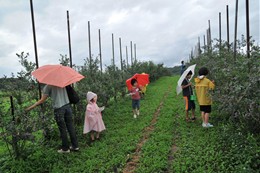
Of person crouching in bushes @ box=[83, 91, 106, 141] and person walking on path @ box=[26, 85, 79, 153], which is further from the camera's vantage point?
person crouching in bushes @ box=[83, 91, 106, 141]

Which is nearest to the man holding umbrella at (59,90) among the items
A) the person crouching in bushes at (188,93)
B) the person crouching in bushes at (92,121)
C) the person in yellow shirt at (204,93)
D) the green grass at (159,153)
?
the green grass at (159,153)

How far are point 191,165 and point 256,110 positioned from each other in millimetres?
1470

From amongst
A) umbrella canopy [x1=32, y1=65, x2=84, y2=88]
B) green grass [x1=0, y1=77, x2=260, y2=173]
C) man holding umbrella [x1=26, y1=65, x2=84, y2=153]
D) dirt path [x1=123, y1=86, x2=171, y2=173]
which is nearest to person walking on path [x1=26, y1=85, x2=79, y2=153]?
man holding umbrella [x1=26, y1=65, x2=84, y2=153]

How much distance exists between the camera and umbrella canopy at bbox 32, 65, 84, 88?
5.05 meters

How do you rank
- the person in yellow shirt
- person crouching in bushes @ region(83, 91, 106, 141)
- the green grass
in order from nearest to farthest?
the green grass, person crouching in bushes @ region(83, 91, 106, 141), the person in yellow shirt

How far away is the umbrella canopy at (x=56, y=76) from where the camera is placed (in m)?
5.05

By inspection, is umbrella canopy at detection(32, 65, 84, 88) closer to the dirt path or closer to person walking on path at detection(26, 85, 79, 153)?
person walking on path at detection(26, 85, 79, 153)

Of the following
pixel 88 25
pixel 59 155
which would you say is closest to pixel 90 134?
pixel 59 155

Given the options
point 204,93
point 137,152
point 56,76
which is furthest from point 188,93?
point 56,76

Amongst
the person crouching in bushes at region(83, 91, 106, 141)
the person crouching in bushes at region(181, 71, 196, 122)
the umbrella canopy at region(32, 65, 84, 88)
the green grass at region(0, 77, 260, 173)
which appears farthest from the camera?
the person crouching in bushes at region(181, 71, 196, 122)

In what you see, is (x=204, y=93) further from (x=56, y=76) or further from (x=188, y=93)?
(x=56, y=76)

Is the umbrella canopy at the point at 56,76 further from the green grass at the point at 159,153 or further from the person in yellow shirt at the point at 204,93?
the person in yellow shirt at the point at 204,93

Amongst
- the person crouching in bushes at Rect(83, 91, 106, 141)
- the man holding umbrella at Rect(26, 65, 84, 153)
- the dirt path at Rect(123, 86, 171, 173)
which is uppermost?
the man holding umbrella at Rect(26, 65, 84, 153)

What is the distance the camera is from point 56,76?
204 inches
